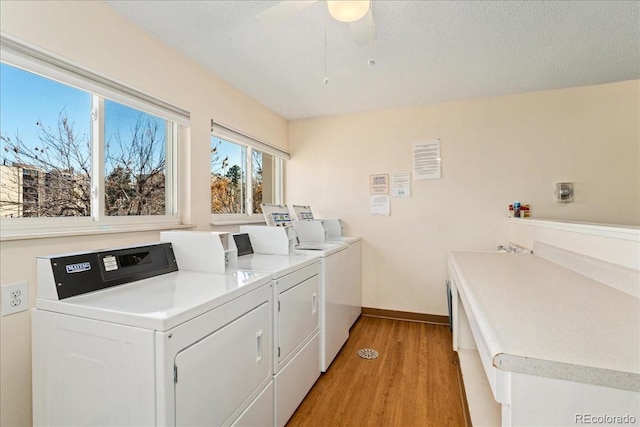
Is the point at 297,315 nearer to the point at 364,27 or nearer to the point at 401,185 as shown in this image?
the point at 364,27

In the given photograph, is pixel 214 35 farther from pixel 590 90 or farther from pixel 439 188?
pixel 590 90

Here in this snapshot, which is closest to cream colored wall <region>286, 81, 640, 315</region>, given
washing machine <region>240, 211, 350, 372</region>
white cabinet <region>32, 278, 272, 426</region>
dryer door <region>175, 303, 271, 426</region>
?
washing machine <region>240, 211, 350, 372</region>

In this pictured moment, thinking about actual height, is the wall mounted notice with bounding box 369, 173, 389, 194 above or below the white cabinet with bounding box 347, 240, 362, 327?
above

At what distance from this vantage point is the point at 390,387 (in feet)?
6.71

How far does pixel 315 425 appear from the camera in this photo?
1.68 meters

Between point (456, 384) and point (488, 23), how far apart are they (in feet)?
7.95

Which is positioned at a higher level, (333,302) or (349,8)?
(349,8)

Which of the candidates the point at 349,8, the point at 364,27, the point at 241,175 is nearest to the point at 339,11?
the point at 349,8

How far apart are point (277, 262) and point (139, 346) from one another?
973mm

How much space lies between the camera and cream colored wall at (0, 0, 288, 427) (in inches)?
50.8

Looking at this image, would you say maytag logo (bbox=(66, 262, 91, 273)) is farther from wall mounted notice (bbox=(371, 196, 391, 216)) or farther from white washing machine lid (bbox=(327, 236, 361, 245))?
wall mounted notice (bbox=(371, 196, 391, 216))

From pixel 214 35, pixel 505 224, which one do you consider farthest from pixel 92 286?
pixel 505 224

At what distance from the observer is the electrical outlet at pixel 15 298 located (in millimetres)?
1266

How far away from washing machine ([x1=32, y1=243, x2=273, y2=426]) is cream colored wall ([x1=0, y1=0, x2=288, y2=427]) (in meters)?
0.35
